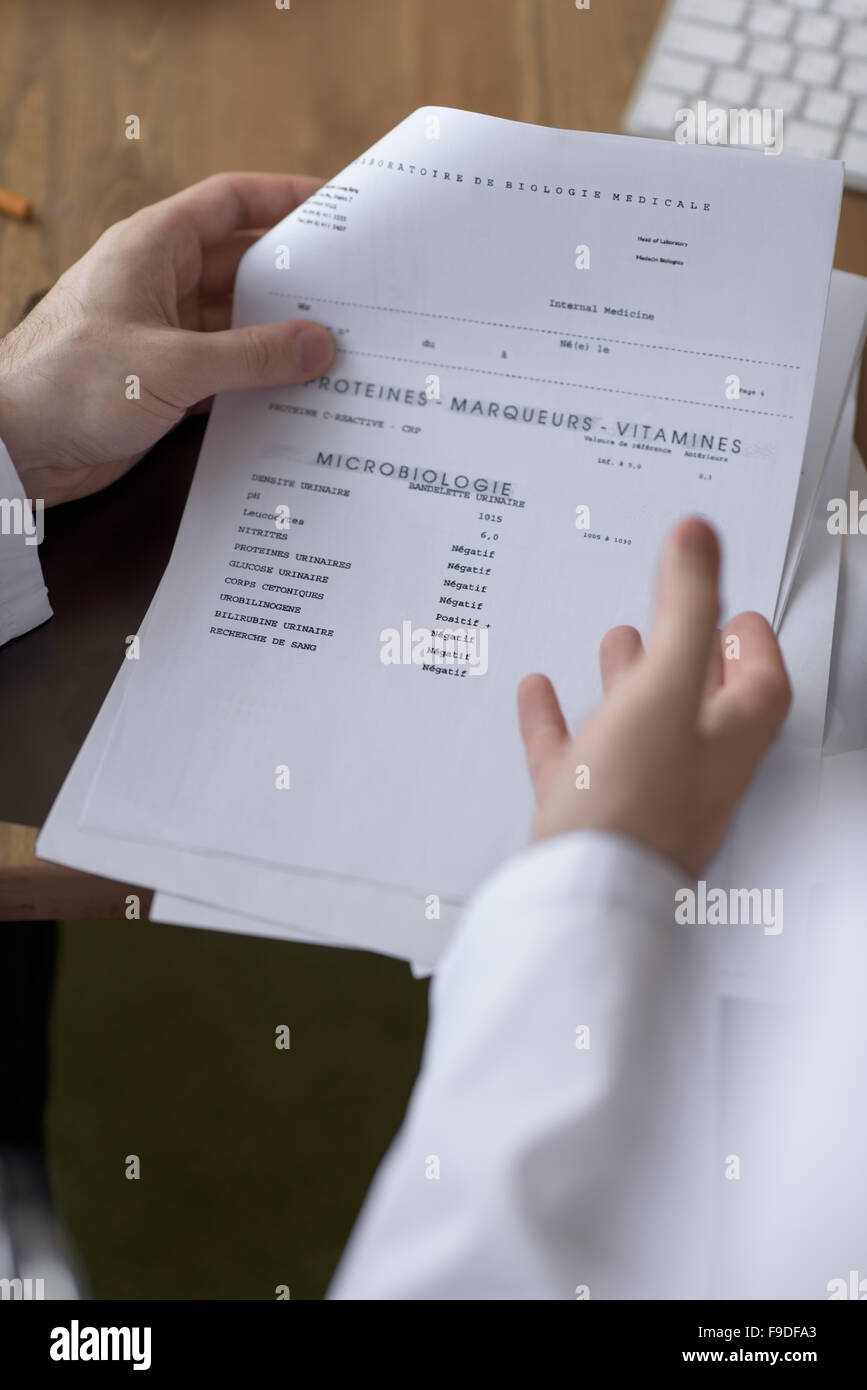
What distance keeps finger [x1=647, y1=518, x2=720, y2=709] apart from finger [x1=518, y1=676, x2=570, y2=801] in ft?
0.33

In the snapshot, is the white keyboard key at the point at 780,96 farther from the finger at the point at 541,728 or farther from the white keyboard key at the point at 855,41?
the finger at the point at 541,728

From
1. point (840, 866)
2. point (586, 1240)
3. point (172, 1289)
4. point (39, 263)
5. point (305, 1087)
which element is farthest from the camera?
point (305, 1087)

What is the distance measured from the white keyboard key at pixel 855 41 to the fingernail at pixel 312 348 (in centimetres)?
45

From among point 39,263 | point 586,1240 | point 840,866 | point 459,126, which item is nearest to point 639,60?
point 459,126

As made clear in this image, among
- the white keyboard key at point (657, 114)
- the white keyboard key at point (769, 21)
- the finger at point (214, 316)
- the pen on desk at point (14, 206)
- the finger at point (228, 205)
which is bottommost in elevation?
the finger at point (214, 316)

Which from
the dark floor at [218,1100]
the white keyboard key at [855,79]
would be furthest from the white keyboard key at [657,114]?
the dark floor at [218,1100]

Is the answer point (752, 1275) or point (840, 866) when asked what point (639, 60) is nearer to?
point (840, 866)

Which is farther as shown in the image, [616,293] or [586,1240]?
[616,293]

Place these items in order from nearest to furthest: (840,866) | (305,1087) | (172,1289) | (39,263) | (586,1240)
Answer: (586,1240) < (840,866) < (39,263) < (172,1289) < (305,1087)

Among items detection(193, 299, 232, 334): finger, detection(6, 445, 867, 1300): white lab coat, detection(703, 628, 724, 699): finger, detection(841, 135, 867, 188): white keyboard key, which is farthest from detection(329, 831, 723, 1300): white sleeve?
detection(841, 135, 867, 188): white keyboard key

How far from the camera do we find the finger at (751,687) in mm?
463

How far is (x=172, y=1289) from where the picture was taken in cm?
97
